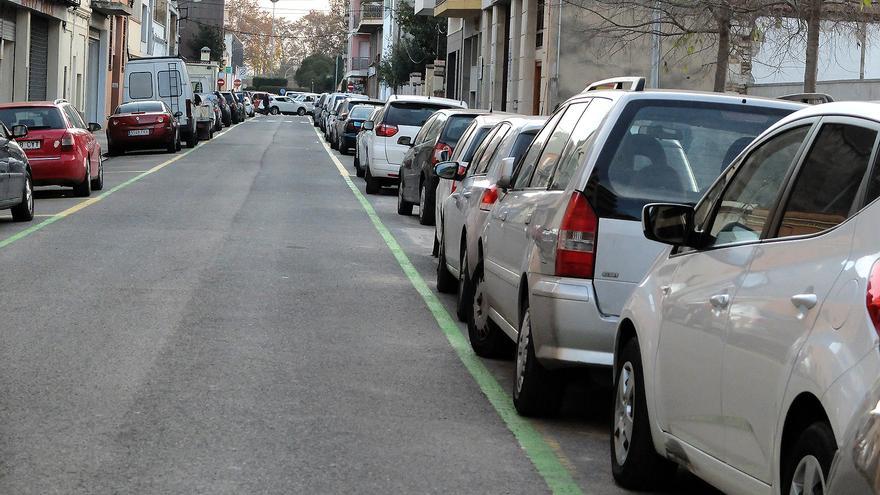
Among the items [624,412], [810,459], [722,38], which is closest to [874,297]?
[810,459]

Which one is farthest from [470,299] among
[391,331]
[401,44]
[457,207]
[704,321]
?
[401,44]

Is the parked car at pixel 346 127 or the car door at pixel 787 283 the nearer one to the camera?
the car door at pixel 787 283

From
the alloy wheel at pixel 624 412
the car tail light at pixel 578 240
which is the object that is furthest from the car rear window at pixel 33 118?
the alloy wheel at pixel 624 412

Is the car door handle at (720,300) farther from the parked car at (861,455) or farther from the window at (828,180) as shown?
the parked car at (861,455)

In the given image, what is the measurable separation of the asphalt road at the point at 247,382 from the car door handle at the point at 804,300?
6.86 ft

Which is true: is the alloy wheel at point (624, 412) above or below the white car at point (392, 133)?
below

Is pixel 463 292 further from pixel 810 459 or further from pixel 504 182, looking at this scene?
pixel 810 459

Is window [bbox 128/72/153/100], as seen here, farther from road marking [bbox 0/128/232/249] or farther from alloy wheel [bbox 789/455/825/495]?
alloy wheel [bbox 789/455/825/495]

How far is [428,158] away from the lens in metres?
19.6

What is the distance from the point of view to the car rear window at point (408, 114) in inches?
1056

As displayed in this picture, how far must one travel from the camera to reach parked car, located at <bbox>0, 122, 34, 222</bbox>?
17266 millimetres

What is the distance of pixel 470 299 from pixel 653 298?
414cm

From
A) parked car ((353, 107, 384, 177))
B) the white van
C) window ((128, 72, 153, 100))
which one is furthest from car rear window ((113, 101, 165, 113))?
parked car ((353, 107, 384, 177))

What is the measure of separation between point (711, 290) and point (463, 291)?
17.8 feet
